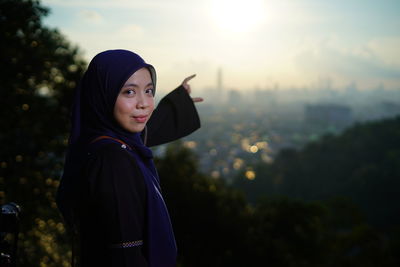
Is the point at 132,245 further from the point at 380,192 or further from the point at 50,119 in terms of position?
the point at 380,192

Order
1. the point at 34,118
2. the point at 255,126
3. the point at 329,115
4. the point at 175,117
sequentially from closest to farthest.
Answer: the point at 175,117, the point at 34,118, the point at 255,126, the point at 329,115

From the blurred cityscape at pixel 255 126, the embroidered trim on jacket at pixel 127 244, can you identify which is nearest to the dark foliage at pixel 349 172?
the blurred cityscape at pixel 255 126

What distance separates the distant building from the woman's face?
107m

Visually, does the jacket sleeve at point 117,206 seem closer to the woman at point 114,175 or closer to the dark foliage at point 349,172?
the woman at point 114,175

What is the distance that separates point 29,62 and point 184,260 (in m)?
6.68

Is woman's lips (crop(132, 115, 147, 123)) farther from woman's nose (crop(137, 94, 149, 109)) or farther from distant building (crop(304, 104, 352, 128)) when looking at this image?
distant building (crop(304, 104, 352, 128))

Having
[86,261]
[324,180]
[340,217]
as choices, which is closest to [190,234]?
[86,261]

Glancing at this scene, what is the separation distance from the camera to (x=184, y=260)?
31.1ft

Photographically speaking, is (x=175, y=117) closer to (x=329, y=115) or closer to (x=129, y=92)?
(x=129, y=92)

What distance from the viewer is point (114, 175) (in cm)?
121

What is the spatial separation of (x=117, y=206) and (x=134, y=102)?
1.45 feet

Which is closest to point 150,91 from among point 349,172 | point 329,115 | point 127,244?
point 127,244

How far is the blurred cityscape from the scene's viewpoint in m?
71.6

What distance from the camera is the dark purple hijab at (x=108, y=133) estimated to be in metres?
1.29
